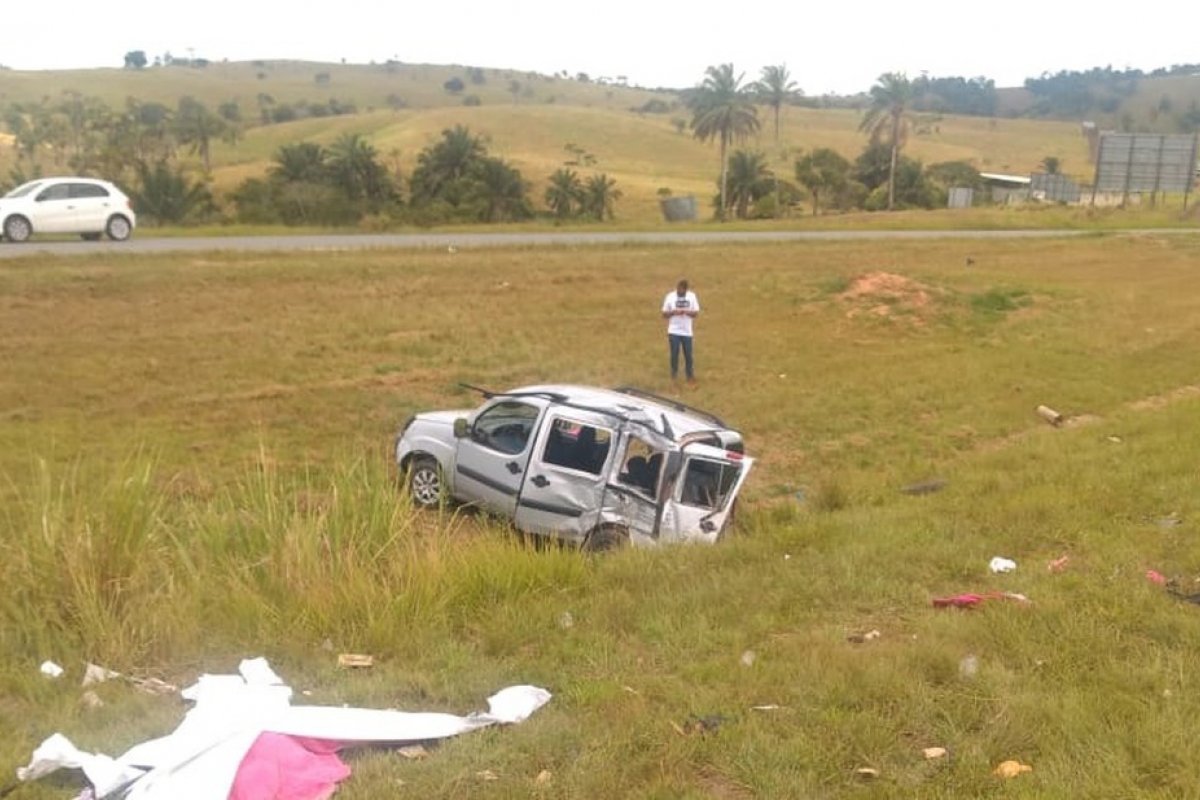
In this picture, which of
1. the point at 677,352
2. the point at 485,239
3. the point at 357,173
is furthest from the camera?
the point at 357,173

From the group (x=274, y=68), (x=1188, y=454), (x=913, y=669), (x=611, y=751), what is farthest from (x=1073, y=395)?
(x=274, y=68)

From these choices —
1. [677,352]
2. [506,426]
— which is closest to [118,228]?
[677,352]

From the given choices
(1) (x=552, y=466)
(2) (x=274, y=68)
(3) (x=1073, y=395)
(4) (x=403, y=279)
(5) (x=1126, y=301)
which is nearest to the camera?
(1) (x=552, y=466)

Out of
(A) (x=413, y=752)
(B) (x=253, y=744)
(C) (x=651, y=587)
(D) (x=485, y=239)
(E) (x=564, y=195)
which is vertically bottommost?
(E) (x=564, y=195)

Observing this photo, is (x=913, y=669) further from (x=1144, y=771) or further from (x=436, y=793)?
(x=436, y=793)

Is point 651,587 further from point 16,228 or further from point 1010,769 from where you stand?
point 16,228

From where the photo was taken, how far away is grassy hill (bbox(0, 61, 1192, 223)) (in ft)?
298

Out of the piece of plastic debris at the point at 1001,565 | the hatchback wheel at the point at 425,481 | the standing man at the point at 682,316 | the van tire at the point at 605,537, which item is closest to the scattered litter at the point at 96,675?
the van tire at the point at 605,537

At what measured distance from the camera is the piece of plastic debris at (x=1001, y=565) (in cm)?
675

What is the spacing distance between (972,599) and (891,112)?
71.7 m

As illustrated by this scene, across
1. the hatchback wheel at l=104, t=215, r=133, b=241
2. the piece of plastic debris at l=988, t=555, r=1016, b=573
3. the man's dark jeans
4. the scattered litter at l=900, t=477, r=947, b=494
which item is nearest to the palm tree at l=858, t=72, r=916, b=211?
the hatchback wheel at l=104, t=215, r=133, b=241

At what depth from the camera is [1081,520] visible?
7.78 meters

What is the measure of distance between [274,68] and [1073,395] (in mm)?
183694

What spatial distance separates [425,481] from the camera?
10859 mm
